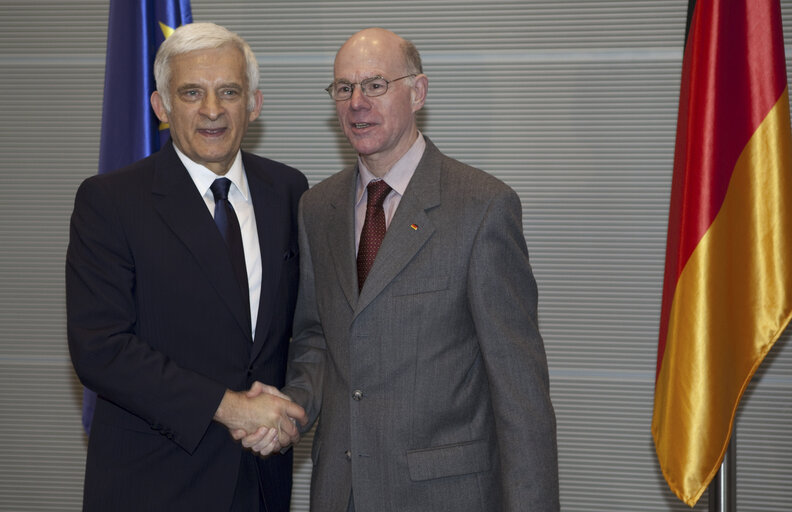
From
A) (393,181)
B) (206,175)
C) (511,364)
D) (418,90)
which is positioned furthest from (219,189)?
(511,364)

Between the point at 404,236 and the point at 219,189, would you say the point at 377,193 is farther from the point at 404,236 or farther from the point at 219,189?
the point at 219,189

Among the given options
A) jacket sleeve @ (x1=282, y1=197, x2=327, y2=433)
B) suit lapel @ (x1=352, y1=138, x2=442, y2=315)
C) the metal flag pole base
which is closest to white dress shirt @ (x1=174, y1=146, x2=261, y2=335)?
jacket sleeve @ (x1=282, y1=197, x2=327, y2=433)

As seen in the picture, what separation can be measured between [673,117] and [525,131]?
0.63 metres

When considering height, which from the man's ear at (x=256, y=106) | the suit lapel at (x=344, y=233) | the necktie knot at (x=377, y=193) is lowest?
the suit lapel at (x=344, y=233)

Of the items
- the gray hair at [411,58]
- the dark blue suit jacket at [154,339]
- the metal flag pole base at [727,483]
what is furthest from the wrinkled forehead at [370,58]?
the metal flag pole base at [727,483]

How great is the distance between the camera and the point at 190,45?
222 centimetres

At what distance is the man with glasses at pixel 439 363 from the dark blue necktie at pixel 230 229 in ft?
0.92

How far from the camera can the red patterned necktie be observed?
6.82 ft

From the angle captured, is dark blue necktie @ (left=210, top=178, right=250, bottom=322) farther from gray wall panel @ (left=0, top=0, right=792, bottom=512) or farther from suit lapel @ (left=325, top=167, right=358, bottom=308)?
gray wall panel @ (left=0, top=0, right=792, bottom=512)

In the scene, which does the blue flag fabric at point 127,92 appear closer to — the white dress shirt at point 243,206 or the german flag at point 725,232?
the white dress shirt at point 243,206

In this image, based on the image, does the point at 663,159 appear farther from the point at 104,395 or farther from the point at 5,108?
the point at 5,108

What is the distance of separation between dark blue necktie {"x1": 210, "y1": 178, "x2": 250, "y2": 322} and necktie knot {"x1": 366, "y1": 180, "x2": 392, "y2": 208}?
0.39 meters

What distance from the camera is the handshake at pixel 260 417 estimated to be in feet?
6.82

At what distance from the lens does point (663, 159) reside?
3.35m
